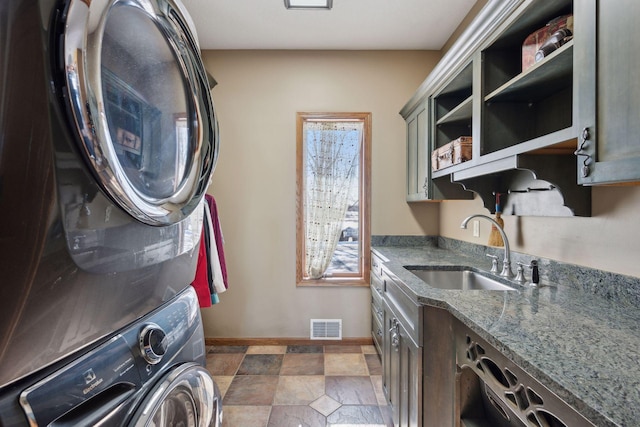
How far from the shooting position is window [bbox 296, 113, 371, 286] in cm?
268

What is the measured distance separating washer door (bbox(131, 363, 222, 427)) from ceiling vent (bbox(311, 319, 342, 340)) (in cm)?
175

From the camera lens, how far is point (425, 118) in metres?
2.17

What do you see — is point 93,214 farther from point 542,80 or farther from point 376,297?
point 376,297

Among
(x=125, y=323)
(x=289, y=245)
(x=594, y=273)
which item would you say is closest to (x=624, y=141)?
(x=594, y=273)

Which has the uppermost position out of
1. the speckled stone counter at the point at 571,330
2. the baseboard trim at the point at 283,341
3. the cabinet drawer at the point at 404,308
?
the speckled stone counter at the point at 571,330

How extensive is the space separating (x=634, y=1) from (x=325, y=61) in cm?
226

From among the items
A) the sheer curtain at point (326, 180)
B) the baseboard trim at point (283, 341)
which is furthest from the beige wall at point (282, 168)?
the sheer curtain at point (326, 180)

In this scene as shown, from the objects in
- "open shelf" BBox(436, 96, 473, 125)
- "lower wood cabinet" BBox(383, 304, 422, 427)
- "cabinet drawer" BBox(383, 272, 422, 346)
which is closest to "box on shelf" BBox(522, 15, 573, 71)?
"open shelf" BBox(436, 96, 473, 125)

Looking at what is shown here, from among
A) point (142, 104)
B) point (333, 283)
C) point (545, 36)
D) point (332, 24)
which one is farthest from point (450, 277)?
point (332, 24)

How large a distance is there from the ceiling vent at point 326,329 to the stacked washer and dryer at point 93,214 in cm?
194

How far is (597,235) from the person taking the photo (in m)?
1.14

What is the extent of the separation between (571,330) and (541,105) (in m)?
1.13

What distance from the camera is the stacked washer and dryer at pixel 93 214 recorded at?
41 centimetres

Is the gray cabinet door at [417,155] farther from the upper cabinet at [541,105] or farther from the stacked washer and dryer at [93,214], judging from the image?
the stacked washer and dryer at [93,214]
